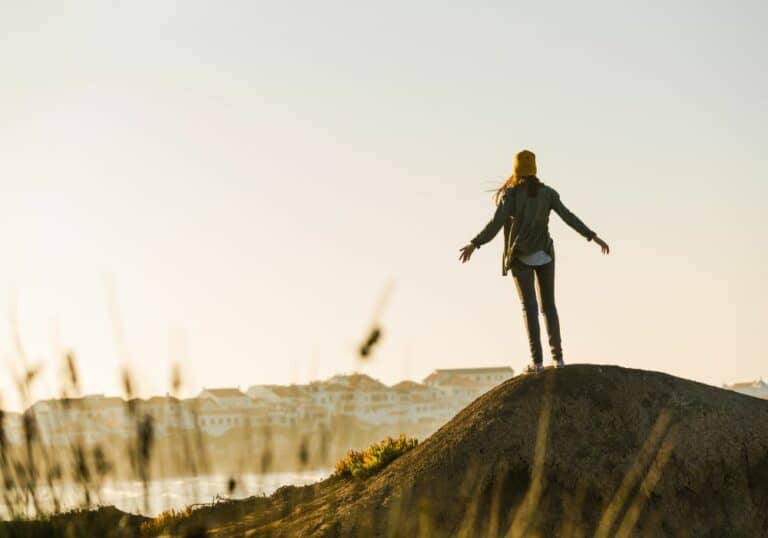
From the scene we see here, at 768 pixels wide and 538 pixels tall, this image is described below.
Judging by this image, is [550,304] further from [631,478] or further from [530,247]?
[631,478]

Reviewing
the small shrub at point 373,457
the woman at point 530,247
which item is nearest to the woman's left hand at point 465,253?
the woman at point 530,247

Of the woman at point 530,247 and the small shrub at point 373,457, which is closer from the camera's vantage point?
the woman at point 530,247

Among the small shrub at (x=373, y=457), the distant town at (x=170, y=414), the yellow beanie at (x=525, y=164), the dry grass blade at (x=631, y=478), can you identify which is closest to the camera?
the distant town at (x=170, y=414)

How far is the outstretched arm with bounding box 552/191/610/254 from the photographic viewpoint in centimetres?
1175

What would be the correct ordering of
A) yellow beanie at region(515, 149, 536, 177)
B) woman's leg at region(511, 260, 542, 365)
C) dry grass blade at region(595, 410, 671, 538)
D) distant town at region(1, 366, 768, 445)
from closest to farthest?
distant town at region(1, 366, 768, 445)
dry grass blade at region(595, 410, 671, 538)
woman's leg at region(511, 260, 542, 365)
yellow beanie at region(515, 149, 536, 177)

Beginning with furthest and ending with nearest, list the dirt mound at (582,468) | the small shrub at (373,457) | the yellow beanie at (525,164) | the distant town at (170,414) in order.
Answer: the small shrub at (373,457), the yellow beanie at (525,164), the dirt mound at (582,468), the distant town at (170,414)

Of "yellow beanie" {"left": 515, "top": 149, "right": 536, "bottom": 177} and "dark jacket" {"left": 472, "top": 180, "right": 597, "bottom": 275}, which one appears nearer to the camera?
"dark jacket" {"left": 472, "top": 180, "right": 597, "bottom": 275}

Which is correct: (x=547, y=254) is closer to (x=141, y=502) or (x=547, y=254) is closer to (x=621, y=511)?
(x=621, y=511)

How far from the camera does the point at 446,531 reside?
962 centimetres

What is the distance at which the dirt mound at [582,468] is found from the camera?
9.77 meters

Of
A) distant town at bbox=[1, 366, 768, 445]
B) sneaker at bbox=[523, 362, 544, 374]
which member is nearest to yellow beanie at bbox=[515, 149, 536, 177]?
sneaker at bbox=[523, 362, 544, 374]

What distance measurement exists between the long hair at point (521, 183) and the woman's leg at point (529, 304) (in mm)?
929

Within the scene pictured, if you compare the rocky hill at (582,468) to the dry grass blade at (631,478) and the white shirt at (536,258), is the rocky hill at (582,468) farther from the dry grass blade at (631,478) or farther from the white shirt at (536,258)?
the white shirt at (536,258)

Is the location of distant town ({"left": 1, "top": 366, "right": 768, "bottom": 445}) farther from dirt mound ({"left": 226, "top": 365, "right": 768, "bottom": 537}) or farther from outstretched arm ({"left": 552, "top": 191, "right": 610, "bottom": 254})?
outstretched arm ({"left": 552, "top": 191, "right": 610, "bottom": 254})
